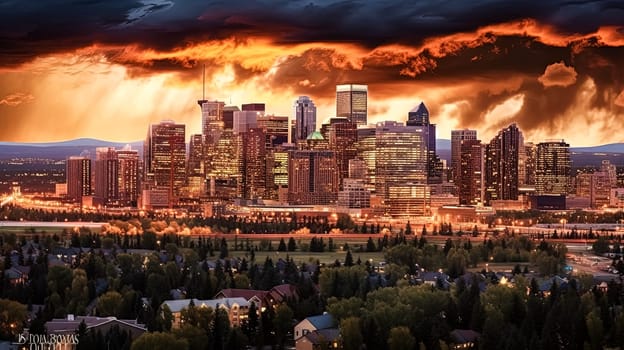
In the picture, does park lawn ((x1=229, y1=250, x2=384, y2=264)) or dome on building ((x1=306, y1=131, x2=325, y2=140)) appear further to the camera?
dome on building ((x1=306, y1=131, x2=325, y2=140))

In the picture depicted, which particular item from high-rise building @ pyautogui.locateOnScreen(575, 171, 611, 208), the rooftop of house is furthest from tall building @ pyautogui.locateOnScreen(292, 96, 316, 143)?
the rooftop of house

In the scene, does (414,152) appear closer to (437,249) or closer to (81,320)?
(437,249)

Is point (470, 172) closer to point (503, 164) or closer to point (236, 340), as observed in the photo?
point (503, 164)

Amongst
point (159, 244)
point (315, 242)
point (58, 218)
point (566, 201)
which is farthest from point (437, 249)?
point (566, 201)

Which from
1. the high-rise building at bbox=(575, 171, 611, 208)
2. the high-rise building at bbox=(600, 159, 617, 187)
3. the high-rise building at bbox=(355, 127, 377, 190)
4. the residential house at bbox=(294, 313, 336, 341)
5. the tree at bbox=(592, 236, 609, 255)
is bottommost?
the residential house at bbox=(294, 313, 336, 341)

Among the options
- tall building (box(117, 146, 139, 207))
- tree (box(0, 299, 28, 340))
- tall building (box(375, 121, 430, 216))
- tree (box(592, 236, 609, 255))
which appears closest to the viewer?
tree (box(0, 299, 28, 340))

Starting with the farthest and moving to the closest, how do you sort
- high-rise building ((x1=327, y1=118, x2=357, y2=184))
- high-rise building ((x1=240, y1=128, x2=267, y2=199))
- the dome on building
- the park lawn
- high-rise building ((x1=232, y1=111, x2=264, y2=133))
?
high-rise building ((x1=232, y1=111, x2=264, y2=133)), the dome on building, high-rise building ((x1=327, y1=118, x2=357, y2=184)), high-rise building ((x1=240, y1=128, x2=267, y2=199)), the park lawn

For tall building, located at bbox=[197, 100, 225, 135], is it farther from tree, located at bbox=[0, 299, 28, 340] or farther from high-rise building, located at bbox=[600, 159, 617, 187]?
tree, located at bbox=[0, 299, 28, 340]
